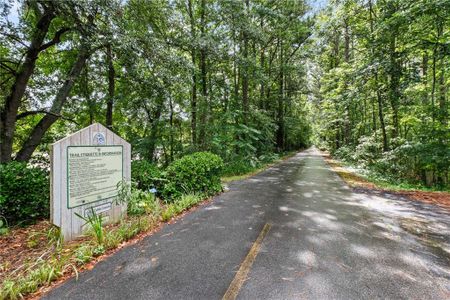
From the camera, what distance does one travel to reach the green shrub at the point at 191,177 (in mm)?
6027

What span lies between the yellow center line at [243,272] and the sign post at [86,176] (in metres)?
2.75

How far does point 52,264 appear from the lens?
2855 mm

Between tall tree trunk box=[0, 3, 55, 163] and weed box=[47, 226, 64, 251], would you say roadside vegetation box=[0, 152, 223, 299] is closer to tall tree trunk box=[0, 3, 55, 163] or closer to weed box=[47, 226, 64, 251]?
Result: weed box=[47, 226, 64, 251]

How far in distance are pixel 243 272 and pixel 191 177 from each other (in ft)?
12.6

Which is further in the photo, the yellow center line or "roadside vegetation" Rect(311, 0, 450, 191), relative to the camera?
"roadside vegetation" Rect(311, 0, 450, 191)

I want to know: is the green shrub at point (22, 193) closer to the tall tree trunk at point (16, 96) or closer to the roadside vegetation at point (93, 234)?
the roadside vegetation at point (93, 234)

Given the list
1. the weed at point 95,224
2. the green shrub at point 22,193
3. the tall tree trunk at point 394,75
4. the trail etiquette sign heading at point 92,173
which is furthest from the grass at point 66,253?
the tall tree trunk at point 394,75

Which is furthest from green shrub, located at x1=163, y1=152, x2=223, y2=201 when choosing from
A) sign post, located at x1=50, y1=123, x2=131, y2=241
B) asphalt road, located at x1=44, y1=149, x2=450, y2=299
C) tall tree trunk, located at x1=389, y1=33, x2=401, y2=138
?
tall tree trunk, located at x1=389, y1=33, x2=401, y2=138

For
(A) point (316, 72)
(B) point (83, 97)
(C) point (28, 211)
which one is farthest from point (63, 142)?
(A) point (316, 72)

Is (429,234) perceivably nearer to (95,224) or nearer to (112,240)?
(112,240)

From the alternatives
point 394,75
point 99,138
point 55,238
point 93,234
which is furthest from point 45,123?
point 394,75

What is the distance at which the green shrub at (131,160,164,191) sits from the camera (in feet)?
18.9

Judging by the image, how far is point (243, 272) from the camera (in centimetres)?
277

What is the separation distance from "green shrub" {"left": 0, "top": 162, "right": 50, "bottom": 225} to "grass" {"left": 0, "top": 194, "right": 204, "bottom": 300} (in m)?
0.77
